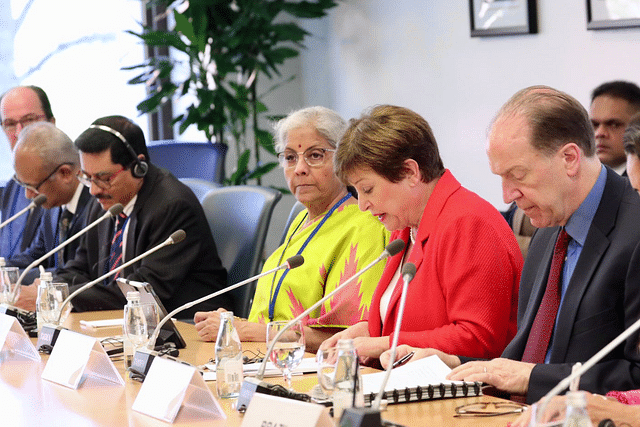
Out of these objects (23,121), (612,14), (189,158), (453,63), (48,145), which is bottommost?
(189,158)

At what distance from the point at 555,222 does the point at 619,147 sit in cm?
165

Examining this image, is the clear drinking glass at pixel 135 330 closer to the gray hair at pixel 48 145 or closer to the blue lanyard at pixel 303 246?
the blue lanyard at pixel 303 246

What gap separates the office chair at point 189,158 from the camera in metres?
4.77

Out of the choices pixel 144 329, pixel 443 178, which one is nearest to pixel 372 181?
pixel 443 178

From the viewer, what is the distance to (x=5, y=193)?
4734 mm

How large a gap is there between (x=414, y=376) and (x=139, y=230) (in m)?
1.80

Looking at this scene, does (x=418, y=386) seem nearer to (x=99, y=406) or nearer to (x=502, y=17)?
(x=99, y=406)

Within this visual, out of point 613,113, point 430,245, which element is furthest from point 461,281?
point 613,113

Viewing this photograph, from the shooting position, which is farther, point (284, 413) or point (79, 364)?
point (79, 364)

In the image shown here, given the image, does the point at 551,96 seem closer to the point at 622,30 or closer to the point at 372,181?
the point at 372,181

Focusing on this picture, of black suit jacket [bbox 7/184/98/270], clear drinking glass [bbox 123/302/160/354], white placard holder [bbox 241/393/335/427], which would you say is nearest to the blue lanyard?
clear drinking glass [bbox 123/302/160/354]

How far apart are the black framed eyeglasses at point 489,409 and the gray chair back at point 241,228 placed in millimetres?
1593

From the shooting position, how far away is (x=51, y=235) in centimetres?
417

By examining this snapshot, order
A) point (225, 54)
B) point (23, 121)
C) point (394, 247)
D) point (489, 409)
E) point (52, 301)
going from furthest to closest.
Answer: point (225, 54), point (23, 121), point (52, 301), point (394, 247), point (489, 409)
